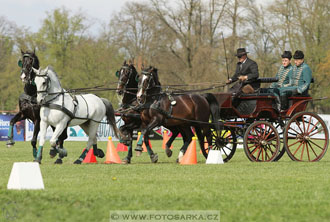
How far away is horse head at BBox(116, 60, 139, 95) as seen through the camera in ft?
48.3

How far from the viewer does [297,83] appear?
14680mm

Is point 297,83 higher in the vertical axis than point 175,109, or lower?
higher

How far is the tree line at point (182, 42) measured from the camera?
41062 mm

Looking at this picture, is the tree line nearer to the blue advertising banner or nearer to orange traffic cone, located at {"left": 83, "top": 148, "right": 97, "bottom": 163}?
the blue advertising banner

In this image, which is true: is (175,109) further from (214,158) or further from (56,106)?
(56,106)

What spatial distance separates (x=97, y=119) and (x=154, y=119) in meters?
1.39

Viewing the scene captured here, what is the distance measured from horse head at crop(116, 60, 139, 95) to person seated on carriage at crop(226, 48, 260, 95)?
2.24m

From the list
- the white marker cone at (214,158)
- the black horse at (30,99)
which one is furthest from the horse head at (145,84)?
the black horse at (30,99)

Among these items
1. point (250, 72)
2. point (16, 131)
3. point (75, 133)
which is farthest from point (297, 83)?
point (16, 131)

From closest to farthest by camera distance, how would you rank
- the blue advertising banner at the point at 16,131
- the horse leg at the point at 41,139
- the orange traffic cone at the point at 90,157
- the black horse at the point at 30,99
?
the horse leg at the point at 41,139
the black horse at the point at 30,99
the orange traffic cone at the point at 90,157
the blue advertising banner at the point at 16,131

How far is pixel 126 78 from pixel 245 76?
2.73 meters

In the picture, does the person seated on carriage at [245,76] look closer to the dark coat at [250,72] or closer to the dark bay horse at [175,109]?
the dark coat at [250,72]

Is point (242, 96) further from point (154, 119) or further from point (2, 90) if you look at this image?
point (2, 90)

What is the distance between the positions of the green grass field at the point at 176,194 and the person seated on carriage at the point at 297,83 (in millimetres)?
3114
